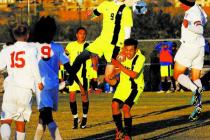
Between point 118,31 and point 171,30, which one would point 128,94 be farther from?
point 171,30

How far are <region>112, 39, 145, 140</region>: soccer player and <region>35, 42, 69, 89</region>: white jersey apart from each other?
1.54 m

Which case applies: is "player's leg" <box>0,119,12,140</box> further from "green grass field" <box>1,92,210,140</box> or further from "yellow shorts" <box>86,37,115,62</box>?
"yellow shorts" <box>86,37,115,62</box>

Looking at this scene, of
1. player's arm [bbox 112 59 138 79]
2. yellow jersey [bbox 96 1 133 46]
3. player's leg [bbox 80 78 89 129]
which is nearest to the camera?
Answer: player's arm [bbox 112 59 138 79]

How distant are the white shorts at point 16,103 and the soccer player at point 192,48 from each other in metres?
5.45

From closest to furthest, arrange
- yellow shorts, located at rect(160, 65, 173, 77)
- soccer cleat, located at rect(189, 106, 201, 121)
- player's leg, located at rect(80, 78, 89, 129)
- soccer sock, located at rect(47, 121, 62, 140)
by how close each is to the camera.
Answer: soccer sock, located at rect(47, 121, 62, 140) → soccer cleat, located at rect(189, 106, 201, 121) → player's leg, located at rect(80, 78, 89, 129) → yellow shorts, located at rect(160, 65, 173, 77)

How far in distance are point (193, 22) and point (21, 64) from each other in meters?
5.91

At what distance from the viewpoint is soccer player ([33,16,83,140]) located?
1304cm

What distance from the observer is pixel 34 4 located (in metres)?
50.2

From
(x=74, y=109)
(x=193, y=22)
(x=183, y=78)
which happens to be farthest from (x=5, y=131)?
(x=193, y=22)

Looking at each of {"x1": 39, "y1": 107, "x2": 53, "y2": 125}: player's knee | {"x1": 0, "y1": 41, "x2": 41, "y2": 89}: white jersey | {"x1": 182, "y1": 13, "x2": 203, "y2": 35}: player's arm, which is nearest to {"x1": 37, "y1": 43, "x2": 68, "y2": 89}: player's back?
{"x1": 39, "y1": 107, "x2": 53, "y2": 125}: player's knee

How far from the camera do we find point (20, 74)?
40.5 feet

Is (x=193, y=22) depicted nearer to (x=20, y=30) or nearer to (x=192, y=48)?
(x=192, y=48)

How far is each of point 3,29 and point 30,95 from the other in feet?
120

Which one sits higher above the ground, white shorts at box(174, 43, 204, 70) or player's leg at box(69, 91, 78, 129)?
white shorts at box(174, 43, 204, 70)
